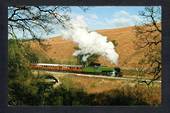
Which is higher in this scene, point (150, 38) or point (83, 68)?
point (150, 38)

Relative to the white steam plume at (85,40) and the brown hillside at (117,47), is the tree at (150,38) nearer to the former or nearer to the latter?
the brown hillside at (117,47)

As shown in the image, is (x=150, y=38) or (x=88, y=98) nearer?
(x=88, y=98)

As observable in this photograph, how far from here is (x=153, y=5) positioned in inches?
299

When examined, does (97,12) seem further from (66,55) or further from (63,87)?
(63,87)

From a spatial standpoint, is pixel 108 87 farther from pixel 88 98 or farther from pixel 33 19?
pixel 33 19

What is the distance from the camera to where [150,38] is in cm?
783

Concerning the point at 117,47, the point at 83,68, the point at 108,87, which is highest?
the point at 117,47

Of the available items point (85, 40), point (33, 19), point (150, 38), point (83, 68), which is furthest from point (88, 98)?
point (33, 19)

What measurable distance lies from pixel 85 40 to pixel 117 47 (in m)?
0.62

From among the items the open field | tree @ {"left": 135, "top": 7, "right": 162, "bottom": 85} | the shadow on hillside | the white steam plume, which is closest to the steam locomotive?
the open field

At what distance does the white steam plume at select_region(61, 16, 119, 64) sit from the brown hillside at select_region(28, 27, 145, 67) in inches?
3.8

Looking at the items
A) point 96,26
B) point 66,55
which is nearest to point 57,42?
point 66,55

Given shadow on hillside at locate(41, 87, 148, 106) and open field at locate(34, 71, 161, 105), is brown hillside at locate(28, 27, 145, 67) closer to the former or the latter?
open field at locate(34, 71, 161, 105)

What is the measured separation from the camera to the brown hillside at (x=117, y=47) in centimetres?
766
